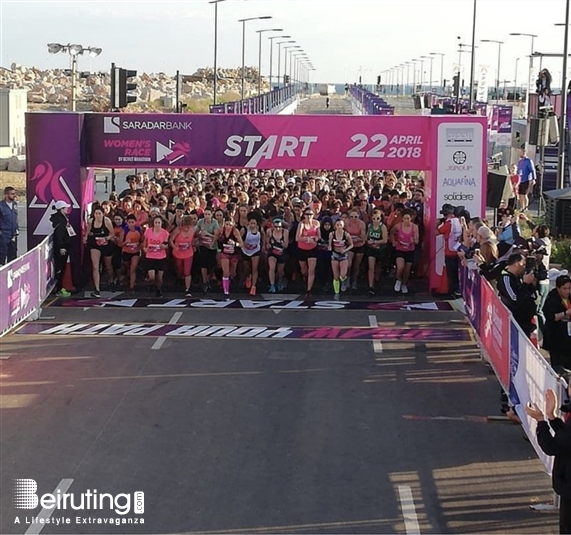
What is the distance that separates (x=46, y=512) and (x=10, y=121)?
44.0 metres

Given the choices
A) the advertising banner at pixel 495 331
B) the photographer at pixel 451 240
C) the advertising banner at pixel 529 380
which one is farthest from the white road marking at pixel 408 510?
the photographer at pixel 451 240

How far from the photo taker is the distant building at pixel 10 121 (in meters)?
50.0

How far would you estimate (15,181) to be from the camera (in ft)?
135

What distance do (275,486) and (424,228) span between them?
10827mm

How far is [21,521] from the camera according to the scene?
28.4 ft

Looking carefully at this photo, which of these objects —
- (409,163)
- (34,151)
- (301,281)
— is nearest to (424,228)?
(409,163)

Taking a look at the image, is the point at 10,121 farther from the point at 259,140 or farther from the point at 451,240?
the point at 451,240

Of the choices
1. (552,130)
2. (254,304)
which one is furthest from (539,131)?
(254,304)

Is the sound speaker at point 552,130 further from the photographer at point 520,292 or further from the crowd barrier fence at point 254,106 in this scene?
the photographer at point 520,292

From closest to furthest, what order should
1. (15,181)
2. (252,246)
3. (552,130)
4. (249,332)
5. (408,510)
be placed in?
(408,510) < (249,332) < (252,246) < (552,130) < (15,181)

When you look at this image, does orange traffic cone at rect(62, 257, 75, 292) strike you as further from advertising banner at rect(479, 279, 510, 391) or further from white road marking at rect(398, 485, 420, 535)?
white road marking at rect(398, 485, 420, 535)

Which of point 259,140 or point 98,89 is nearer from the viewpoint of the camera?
point 259,140

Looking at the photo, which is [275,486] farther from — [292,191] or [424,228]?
[292,191]

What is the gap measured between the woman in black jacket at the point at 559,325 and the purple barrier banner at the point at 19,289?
7546mm
